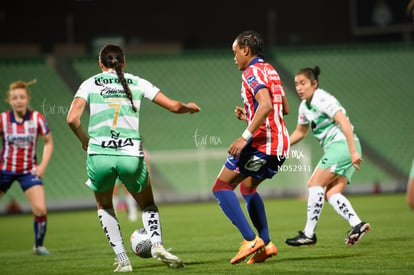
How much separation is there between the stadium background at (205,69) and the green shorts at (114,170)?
35.6ft

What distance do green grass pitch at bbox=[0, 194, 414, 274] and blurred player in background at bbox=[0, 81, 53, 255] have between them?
0.85 metres

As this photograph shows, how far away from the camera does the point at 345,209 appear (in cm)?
859

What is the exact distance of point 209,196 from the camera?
68.9ft

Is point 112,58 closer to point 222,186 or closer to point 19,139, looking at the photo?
point 222,186

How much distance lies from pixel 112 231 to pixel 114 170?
638 mm

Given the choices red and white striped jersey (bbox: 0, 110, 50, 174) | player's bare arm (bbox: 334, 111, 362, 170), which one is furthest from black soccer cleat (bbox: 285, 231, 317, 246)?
red and white striped jersey (bbox: 0, 110, 50, 174)

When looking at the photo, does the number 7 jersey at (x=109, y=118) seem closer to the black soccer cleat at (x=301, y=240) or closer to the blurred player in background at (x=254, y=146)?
the blurred player in background at (x=254, y=146)

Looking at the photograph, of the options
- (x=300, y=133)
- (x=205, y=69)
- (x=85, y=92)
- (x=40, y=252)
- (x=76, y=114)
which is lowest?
(x=40, y=252)

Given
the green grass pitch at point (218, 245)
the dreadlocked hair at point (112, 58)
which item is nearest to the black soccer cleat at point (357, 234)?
the green grass pitch at point (218, 245)

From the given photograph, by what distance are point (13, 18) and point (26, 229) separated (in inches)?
551

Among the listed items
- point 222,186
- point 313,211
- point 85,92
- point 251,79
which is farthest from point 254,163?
point 313,211

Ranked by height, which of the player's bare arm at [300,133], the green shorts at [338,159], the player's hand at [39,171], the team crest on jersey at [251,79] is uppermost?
the team crest on jersey at [251,79]

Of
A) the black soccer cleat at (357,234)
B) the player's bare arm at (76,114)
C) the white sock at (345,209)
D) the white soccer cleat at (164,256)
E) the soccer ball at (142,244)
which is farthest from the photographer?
the white sock at (345,209)

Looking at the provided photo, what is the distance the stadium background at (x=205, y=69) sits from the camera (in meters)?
21.0
